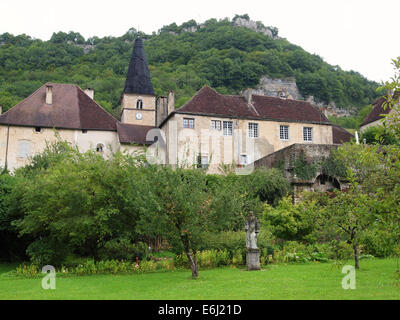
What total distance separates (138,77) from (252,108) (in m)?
20.5

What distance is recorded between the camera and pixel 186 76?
2886 inches

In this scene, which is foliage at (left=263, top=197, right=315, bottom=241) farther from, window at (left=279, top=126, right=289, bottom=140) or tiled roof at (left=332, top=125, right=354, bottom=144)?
tiled roof at (left=332, top=125, right=354, bottom=144)

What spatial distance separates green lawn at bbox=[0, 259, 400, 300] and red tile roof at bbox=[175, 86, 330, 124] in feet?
73.3

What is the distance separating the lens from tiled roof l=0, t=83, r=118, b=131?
118ft

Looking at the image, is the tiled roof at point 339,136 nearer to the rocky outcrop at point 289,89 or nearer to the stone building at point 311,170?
the stone building at point 311,170

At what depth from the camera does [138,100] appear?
51.4 m

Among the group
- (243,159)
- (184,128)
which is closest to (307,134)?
(243,159)

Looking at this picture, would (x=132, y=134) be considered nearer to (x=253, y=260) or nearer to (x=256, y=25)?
(x=253, y=260)

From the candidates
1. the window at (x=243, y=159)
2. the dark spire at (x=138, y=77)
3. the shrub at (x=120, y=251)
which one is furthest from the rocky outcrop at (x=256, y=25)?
the shrub at (x=120, y=251)

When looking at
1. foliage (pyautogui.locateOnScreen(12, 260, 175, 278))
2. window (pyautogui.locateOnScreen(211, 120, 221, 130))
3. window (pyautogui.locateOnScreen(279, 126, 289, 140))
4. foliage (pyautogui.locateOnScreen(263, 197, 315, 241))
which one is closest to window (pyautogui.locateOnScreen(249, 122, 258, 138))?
window (pyautogui.locateOnScreen(279, 126, 289, 140))

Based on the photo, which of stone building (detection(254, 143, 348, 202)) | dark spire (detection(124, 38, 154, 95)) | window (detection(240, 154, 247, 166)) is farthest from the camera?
dark spire (detection(124, 38, 154, 95))

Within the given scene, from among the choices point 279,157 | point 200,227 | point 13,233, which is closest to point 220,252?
point 200,227

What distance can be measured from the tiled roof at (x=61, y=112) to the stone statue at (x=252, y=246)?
83.0ft

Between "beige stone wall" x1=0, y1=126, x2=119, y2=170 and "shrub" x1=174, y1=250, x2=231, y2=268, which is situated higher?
"beige stone wall" x1=0, y1=126, x2=119, y2=170
